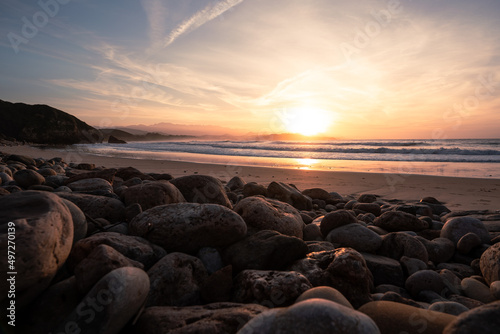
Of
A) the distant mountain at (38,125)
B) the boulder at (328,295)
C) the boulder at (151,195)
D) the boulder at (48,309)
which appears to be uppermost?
the distant mountain at (38,125)

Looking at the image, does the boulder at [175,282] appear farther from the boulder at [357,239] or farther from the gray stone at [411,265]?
the gray stone at [411,265]

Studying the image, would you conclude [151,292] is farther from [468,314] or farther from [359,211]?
[359,211]

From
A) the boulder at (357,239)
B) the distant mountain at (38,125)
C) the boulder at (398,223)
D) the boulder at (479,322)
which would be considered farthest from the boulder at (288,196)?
the distant mountain at (38,125)

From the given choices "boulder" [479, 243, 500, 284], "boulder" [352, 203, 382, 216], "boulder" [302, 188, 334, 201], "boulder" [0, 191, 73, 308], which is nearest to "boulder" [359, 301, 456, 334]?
"boulder" [479, 243, 500, 284]

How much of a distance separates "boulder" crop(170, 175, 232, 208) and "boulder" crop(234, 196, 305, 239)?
64 cm

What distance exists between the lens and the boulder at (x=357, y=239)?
11.6ft

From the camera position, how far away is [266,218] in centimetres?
341

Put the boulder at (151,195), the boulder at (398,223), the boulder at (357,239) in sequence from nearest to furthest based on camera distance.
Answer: the boulder at (357,239), the boulder at (151,195), the boulder at (398,223)

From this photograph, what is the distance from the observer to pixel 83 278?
6.53ft

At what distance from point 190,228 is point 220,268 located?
0.47 metres

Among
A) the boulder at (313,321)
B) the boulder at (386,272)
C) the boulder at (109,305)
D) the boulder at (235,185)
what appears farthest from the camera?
the boulder at (235,185)

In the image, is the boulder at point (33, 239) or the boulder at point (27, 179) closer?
the boulder at point (33, 239)

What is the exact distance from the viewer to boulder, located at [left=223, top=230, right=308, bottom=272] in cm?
273

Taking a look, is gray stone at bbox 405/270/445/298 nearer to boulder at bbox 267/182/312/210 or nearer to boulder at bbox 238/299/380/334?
boulder at bbox 238/299/380/334
